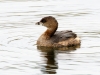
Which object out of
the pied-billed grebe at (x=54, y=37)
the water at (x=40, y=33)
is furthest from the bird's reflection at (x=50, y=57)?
the pied-billed grebe at (x=54, y=37)

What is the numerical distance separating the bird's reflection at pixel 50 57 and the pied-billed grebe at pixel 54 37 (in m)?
0.36

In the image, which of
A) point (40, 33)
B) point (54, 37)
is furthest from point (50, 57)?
point (40, 33)

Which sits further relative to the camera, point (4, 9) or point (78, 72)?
point (4, 9)

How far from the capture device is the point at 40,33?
74.5 ft

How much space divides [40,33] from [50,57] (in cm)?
419

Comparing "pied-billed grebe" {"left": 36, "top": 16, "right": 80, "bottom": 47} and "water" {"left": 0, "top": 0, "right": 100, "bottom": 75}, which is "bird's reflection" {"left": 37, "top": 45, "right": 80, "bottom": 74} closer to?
"water" {"left": 0, "top": 0, "right": 100, "bottom": 75}

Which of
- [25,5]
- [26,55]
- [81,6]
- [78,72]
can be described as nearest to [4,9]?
[25,5]

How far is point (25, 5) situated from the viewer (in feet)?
92.8

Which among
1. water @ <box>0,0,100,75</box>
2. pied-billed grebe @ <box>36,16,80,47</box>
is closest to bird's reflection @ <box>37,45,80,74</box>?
water @ <box>0,0,100,75</box>

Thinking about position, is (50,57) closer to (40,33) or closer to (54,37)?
(54,37)

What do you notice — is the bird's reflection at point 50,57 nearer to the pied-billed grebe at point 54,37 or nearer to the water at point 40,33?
the water at point 40,33

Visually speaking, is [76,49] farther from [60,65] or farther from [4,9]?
[4,9]

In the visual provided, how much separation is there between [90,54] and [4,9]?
9618 millimetres

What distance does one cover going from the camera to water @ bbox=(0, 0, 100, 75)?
666 inches
